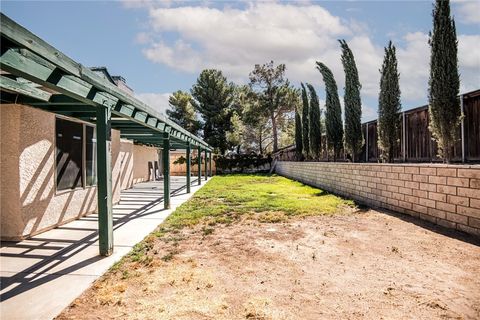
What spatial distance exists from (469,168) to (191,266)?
517cm

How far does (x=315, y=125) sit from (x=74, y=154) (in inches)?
576

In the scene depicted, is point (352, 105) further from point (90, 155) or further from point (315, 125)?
point (90, 155)

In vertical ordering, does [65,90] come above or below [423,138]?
above

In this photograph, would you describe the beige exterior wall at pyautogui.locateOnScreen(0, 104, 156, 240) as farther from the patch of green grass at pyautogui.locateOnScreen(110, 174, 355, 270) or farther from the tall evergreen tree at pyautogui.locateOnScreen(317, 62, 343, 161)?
the tall evergreen tree at pyautogui.locateOnScreen(317, 62, 343, 161)

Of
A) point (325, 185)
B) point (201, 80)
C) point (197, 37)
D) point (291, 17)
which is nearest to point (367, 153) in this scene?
point (325, 185)

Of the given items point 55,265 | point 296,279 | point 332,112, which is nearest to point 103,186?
point 55,265

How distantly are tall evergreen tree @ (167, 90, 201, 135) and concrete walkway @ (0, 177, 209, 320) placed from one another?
3174 centimetres

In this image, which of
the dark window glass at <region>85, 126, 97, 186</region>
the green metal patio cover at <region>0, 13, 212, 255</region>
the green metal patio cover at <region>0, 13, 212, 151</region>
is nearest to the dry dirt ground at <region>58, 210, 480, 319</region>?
the green metal patio cover at <region>0, 13, 212, 255</region>

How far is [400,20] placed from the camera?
8.16 m

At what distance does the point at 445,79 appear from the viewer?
21.4 feet

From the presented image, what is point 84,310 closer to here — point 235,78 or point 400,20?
point 400,20

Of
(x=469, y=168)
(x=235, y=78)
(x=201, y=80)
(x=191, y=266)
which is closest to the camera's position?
(x=191, y=266)

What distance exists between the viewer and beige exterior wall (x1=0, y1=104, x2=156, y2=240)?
4883 millimetres

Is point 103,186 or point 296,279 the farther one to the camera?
point 103,186
